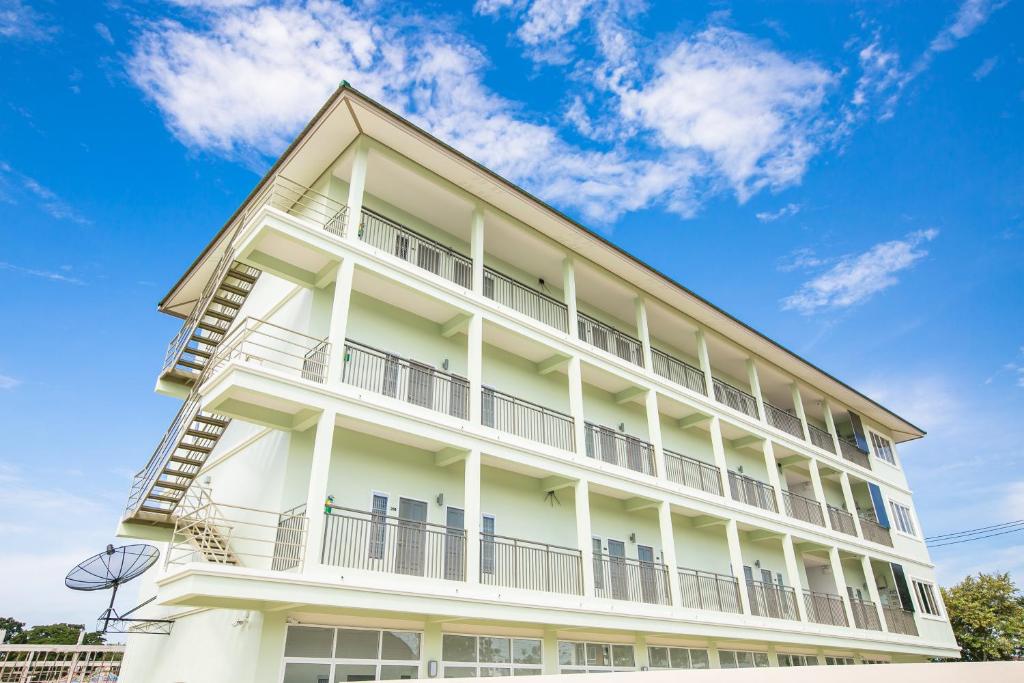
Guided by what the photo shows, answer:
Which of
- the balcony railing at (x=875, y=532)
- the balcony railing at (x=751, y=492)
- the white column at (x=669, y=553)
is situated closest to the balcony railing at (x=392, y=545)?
the white column at (x=669, y=553)

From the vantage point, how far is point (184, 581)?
10.6 meters

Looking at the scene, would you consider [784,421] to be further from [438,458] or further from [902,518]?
[438,458]

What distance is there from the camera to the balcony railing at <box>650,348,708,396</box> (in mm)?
23750

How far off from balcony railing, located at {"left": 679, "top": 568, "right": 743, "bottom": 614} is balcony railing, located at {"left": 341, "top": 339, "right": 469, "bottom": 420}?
8.78m

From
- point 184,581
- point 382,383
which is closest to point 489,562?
point 382,383

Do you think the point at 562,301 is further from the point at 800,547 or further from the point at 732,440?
the point at 800,547

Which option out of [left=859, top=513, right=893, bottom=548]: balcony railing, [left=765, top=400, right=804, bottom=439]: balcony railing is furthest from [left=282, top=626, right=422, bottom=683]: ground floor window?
[left=859, top=513, right=893, bottom=548]: balcony railing

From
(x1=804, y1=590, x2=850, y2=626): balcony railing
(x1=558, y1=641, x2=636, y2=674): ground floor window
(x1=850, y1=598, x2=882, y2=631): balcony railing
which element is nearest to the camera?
(x1=558, y1=641, x2=636, y2=674): ground floor window

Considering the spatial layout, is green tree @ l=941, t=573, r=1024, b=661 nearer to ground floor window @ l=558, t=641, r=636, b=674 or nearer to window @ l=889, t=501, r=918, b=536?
window @ l=889, t=501, r=918, b=536

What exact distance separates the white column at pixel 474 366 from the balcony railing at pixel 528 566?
2887 mm

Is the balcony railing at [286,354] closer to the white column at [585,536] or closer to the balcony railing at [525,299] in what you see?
→ the balcony railing at [525,299]

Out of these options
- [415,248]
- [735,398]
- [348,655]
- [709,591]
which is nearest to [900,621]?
[735,398]

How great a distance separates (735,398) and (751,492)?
385cm

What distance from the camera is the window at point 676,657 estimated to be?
62.1ft
